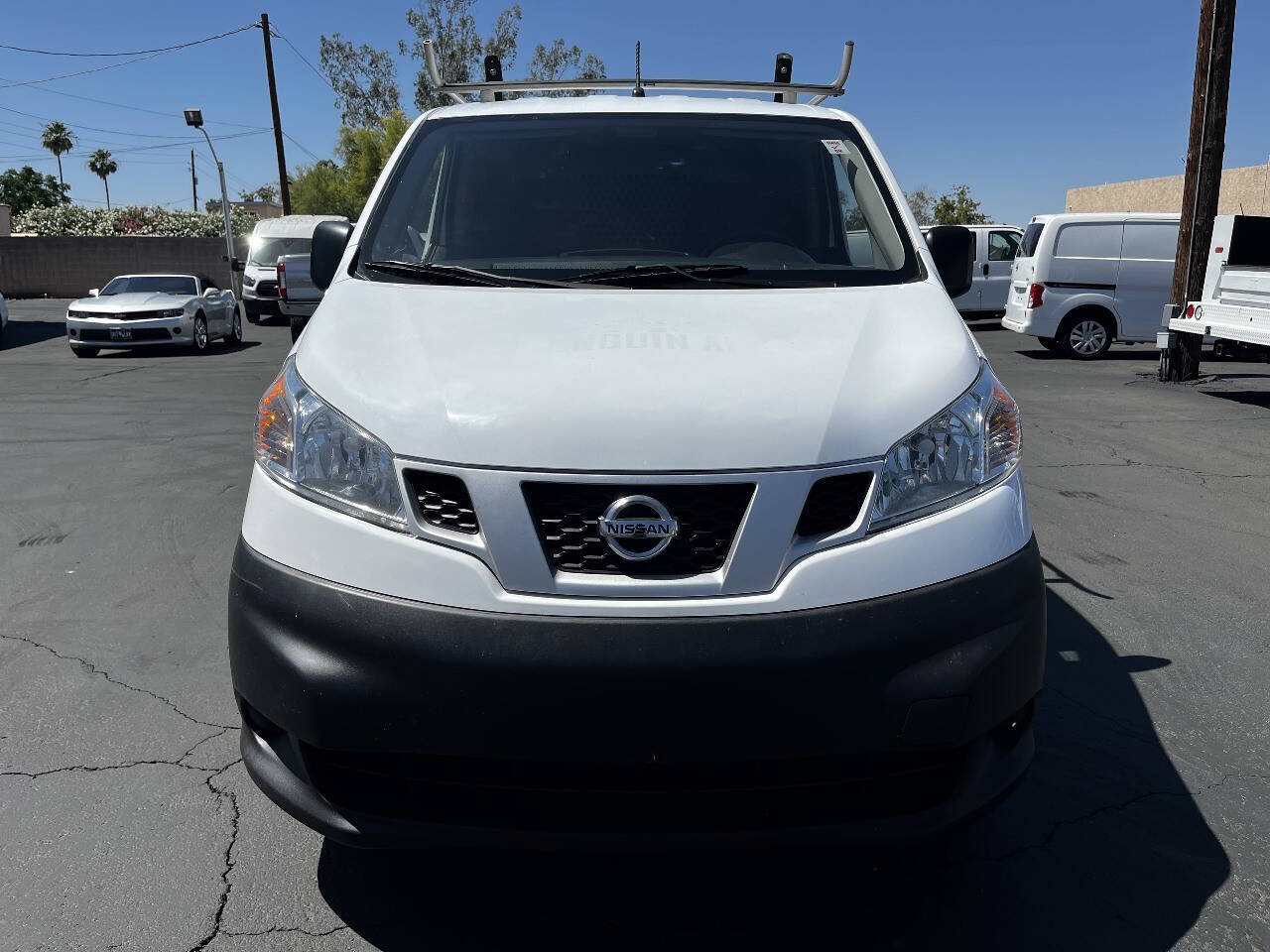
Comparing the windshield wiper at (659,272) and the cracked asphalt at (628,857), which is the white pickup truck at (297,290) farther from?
the windshield wiper at (659,272)

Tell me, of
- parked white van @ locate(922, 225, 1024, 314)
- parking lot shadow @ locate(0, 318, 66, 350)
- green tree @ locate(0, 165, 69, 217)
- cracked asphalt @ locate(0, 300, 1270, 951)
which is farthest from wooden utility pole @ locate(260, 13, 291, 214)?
green tree @ locate(0, 165, 69, 217)

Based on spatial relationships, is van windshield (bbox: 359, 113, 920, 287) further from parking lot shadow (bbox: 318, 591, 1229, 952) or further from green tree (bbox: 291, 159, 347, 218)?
green tree (bbox: 291, 159, 347, 218)

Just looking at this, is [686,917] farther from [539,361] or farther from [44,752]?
[44,752]

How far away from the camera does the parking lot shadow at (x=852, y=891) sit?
238 centimetres

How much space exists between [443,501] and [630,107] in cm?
202

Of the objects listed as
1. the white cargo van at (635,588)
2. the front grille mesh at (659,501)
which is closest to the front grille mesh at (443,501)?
the white cargo van at (635,588)

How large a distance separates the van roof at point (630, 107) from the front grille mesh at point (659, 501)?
1.95 meters

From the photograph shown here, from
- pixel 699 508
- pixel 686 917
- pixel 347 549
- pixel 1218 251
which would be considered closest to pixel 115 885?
pixel 347 549

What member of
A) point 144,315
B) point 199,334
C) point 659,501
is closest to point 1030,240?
point 199,334

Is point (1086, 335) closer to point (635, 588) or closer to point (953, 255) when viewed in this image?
point (953, 255)

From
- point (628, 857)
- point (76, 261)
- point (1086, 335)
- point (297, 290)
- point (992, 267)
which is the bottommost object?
point (76, 261)

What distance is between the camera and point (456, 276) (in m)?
2.89

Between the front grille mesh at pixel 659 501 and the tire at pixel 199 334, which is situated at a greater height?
the front grille mesh at pixel 659 501

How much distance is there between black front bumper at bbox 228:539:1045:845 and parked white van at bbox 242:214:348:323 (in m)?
22.7
